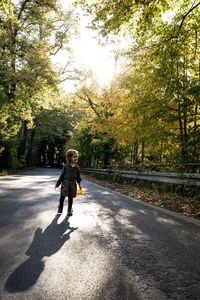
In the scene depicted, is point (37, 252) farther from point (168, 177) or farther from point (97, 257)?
point (168, 177)

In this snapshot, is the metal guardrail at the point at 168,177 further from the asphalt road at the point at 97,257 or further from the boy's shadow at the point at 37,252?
the boy's shadow at the point at 37,252

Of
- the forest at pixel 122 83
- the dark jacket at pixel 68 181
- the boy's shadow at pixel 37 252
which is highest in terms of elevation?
the forest at pixel 122 83

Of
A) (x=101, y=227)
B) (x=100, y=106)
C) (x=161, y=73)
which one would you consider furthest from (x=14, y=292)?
(x=100, y=106)

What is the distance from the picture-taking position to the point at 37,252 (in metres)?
5.09

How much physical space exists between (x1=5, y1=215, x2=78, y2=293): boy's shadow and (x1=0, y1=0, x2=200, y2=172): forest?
22.0 ft

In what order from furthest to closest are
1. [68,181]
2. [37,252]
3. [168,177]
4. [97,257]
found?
[168,177] → [68,181] → [37,252] → [97,257]

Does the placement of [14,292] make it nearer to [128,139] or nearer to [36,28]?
[128,139]

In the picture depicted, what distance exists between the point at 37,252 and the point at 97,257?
0.82 m

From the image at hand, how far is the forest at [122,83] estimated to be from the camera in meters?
11.8

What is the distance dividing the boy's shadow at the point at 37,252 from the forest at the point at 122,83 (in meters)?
6.71

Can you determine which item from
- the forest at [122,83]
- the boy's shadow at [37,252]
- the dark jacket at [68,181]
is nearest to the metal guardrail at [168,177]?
the forest at [122,83]

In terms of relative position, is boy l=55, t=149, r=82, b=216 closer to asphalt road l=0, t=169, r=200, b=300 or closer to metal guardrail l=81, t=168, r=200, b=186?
asphalt road l=0, t=169, r=200, b=300

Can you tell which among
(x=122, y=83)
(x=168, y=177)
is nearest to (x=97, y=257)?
(x=168, y=177)

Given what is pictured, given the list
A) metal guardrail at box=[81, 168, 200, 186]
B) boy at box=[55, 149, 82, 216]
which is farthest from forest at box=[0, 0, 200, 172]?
boy at box=[55, 149, 82, 216]
